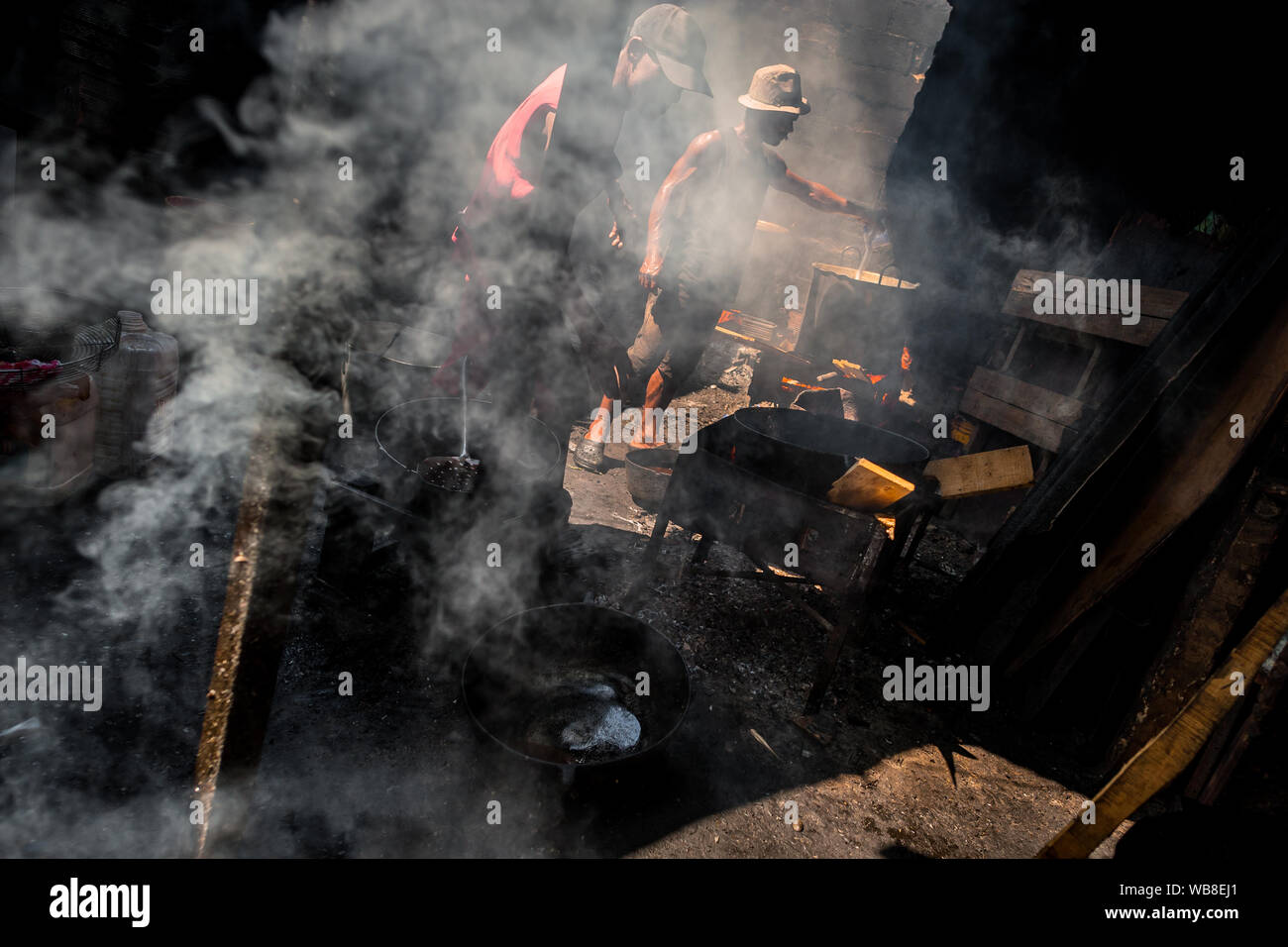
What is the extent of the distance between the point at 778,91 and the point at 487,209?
3791 millimetres

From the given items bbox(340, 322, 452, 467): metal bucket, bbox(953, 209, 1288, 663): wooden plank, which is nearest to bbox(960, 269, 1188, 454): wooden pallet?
bbox(953, 209, 1288, 663): wooden plank

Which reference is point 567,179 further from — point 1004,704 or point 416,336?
point 1004,704

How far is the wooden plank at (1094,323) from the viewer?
4.86 meters

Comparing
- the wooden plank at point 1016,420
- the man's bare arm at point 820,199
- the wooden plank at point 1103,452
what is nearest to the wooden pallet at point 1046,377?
the wooden plank at point 1016,420

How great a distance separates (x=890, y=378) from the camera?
28.1 feet

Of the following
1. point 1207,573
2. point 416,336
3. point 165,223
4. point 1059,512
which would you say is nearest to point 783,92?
point 416,336

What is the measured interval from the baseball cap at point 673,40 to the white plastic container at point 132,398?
14.0 feet

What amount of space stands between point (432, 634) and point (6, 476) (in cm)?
296

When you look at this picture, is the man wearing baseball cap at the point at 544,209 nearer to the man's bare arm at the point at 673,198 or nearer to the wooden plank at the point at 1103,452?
the man's bare arm at the point at 673,198

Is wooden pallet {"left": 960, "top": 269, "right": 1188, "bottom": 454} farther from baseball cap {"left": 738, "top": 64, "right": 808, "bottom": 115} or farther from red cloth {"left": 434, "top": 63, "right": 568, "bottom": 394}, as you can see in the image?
red cloth {"left": 434, "top": 63, "right": 568, "bottom": 394}

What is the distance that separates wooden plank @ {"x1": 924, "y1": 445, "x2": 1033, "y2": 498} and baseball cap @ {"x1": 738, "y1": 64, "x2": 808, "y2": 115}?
4.10 meters

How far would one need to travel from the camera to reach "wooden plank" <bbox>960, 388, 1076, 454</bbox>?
548 centimetres

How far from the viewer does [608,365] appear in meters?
5.96

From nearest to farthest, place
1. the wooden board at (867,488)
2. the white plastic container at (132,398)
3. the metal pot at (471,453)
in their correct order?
the metal pot at (471,453), the wooden board at (867,488), the white plastic container at (132,398)
